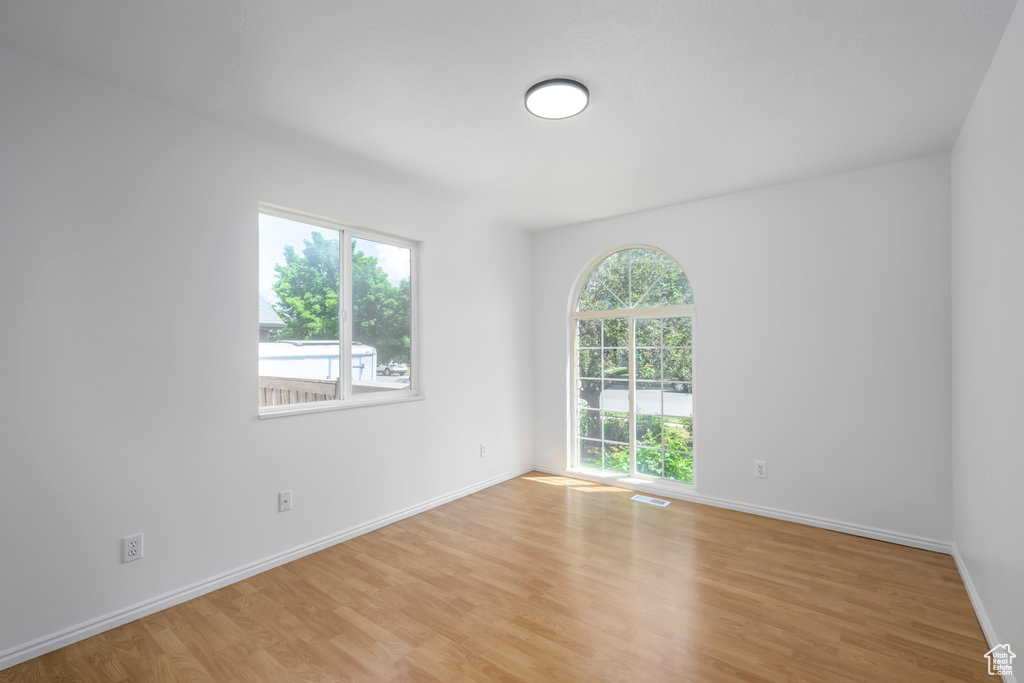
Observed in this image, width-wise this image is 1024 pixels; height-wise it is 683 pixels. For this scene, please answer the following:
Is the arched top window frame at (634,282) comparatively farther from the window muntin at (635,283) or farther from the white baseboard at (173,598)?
the white baseboard at (173,598)

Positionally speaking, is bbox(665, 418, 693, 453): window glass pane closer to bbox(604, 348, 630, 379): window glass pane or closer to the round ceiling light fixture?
bbox(604, 348, 630, 379): window glass pane

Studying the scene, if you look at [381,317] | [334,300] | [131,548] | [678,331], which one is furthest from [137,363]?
[678,331]

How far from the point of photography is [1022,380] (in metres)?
1.70

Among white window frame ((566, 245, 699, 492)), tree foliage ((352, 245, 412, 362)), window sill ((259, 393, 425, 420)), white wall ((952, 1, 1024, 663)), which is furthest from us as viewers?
white window frame ((566, 245, 699, 492))

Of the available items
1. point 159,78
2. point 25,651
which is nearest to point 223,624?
point 25,651

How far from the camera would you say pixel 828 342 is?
3430 mm

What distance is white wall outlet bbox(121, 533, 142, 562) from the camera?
89.7 inches

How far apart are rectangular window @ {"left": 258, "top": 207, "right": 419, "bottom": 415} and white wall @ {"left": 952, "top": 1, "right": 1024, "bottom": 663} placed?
11.2 feet

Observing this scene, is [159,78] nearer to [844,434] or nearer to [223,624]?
[223,624]

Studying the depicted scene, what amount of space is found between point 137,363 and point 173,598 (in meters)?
1.22

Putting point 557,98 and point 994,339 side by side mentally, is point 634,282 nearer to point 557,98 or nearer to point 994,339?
point 557,98

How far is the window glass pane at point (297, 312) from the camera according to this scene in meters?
2.94

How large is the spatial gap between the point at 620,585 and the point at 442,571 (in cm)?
103

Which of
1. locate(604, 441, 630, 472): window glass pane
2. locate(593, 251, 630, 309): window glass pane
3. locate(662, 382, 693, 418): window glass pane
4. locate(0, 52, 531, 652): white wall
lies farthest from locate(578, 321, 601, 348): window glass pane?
locate(0, 52, 531, 652): white wall
